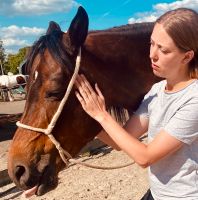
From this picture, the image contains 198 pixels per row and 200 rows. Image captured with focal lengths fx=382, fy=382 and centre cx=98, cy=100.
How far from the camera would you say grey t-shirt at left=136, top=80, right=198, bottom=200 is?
1.71 metres

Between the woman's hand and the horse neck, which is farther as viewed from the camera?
the horse neck

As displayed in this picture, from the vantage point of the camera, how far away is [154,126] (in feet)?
6.16

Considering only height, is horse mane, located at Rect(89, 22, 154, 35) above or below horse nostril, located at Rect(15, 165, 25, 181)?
above

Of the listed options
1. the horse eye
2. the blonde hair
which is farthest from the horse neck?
the blonde hair

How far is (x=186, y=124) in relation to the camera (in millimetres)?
1710

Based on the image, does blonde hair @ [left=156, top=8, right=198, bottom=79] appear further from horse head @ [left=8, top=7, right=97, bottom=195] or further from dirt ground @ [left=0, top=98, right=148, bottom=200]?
dirt ground @ [left=0, top=98, right=148, bottom=200]

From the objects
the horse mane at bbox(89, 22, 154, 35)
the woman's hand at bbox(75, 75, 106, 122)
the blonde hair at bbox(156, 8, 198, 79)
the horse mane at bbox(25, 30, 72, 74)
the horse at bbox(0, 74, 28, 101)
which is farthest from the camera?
the horse at bbox(0, 74, 28, 101)

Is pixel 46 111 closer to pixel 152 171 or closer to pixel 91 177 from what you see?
pixel 152 171

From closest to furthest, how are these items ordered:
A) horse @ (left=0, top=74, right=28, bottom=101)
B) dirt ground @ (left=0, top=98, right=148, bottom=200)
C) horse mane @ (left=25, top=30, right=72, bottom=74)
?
horse mane @ (left=25, top=30, right=72, bottom=74)
dirt ground @ (left=0, top=98, right=148, bottom=200)
horse @ (left=0, top=74, right=28, bottom=101)

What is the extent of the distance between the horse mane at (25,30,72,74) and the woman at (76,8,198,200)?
0.33 meters

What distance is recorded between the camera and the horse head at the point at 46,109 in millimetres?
1910

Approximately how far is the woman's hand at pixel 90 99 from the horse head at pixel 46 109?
0.21 ft

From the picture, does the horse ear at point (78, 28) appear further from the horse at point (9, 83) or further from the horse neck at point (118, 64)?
the horse at point (9, 83)

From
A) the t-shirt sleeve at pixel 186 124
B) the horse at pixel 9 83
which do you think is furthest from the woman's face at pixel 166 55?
the horse at pixel 9 83
